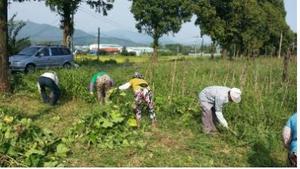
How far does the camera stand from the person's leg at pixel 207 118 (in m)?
9.12

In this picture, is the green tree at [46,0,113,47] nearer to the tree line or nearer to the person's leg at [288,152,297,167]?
the tree line

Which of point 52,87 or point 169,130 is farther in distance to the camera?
point 52,87

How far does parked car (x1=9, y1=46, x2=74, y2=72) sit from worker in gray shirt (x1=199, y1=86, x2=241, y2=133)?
495 inches

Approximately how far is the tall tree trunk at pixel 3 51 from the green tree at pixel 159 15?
26.1 meters

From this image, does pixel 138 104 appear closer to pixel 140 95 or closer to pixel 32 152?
pixel 140 95

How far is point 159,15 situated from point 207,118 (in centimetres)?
3171

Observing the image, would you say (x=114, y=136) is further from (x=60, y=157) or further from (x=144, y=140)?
(x=60, y=157)

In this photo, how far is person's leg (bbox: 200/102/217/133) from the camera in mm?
9117

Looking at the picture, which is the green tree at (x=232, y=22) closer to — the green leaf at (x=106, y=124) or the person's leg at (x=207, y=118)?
the person's leg at (x=207, y=118)

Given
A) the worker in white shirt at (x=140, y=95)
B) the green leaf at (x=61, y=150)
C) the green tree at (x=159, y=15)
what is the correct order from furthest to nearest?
the green tree at (x=159, y=15) < the worker in white shirt at (x=140, y=95) < the green leaf at (x=61, y=150)

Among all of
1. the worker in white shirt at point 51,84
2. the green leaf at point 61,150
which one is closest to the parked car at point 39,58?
the worker in white shirt at point 51,84

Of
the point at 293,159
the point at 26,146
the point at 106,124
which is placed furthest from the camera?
the point at 106,124

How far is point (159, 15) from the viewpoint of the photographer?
40.3m

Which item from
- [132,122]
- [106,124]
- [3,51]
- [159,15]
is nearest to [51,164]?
[106,124]
